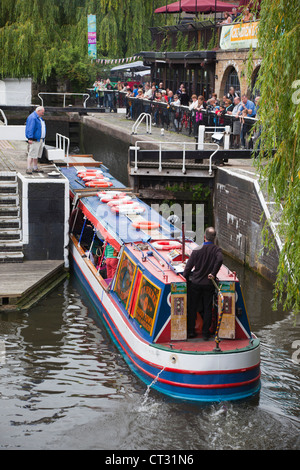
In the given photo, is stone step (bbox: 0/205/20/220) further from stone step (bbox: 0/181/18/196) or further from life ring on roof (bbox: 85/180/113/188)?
life ring on roof (bbox: 85/180/113/188)

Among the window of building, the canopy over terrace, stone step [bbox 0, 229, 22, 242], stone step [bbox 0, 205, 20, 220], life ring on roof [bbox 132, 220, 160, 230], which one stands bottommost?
stone step [bbox 0, 229, 22, 242]

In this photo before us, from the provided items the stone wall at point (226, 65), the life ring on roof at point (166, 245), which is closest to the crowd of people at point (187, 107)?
the stone wall at point (226, 65)

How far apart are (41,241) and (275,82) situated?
786 cm

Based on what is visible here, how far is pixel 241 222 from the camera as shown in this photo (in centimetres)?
1859

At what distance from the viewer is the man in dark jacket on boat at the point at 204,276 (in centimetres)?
1059

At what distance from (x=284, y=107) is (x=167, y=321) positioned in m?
3.52

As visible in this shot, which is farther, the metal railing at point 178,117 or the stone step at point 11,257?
the metal railing at point 178,117

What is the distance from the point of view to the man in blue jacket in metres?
17.2

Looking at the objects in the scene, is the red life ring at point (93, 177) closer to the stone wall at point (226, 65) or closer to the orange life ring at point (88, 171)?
the orange life ring at point (88, 171)

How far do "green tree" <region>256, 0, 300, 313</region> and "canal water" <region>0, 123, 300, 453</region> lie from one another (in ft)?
5.53

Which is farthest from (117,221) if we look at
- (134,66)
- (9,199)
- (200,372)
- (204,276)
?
(134,66)

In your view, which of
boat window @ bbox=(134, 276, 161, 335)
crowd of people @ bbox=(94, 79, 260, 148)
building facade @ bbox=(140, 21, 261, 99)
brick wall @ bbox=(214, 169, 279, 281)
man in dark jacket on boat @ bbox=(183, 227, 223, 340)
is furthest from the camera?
building facade @ bbox=(140, 21, 261, 99)

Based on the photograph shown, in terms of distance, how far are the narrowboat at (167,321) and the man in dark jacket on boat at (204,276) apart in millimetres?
136

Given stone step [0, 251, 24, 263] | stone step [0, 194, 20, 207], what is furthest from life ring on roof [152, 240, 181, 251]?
stone step [0, 194, 20, 207]
